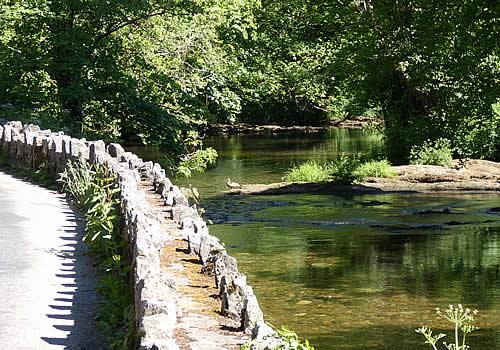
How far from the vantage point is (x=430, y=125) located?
35656 millimetres

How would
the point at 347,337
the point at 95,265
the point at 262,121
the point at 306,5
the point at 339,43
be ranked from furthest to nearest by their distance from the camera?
the point at 262,121 → the point at 306,5 → the point at 339,43 → the point at 347,337 → the point at 95,265

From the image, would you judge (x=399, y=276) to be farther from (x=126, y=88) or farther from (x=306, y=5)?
(x=306, y=5)

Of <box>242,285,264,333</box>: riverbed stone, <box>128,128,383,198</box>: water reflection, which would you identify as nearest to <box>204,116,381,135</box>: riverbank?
<box>128,128,383,198</box>: water reflection

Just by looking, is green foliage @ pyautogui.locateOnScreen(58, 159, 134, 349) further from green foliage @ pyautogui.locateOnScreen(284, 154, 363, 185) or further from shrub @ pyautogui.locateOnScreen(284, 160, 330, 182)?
shrub @ pyautogui.locateOnScreen(284, 160, 330, 182)

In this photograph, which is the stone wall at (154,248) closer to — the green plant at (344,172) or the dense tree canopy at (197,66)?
the dense tree canopy at (197,66)

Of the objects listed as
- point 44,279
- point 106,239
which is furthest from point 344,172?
point 44,279

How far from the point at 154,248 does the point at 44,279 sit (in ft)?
7.11

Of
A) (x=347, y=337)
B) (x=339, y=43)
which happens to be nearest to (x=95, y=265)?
(x=347, y=337)

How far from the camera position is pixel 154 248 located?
1014 cm

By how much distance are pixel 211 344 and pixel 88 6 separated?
23543 mm

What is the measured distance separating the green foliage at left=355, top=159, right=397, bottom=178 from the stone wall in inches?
611

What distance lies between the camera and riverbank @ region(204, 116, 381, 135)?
6331cm

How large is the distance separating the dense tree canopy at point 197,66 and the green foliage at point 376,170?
2119 mm

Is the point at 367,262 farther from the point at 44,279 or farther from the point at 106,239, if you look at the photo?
the point at 44,279
